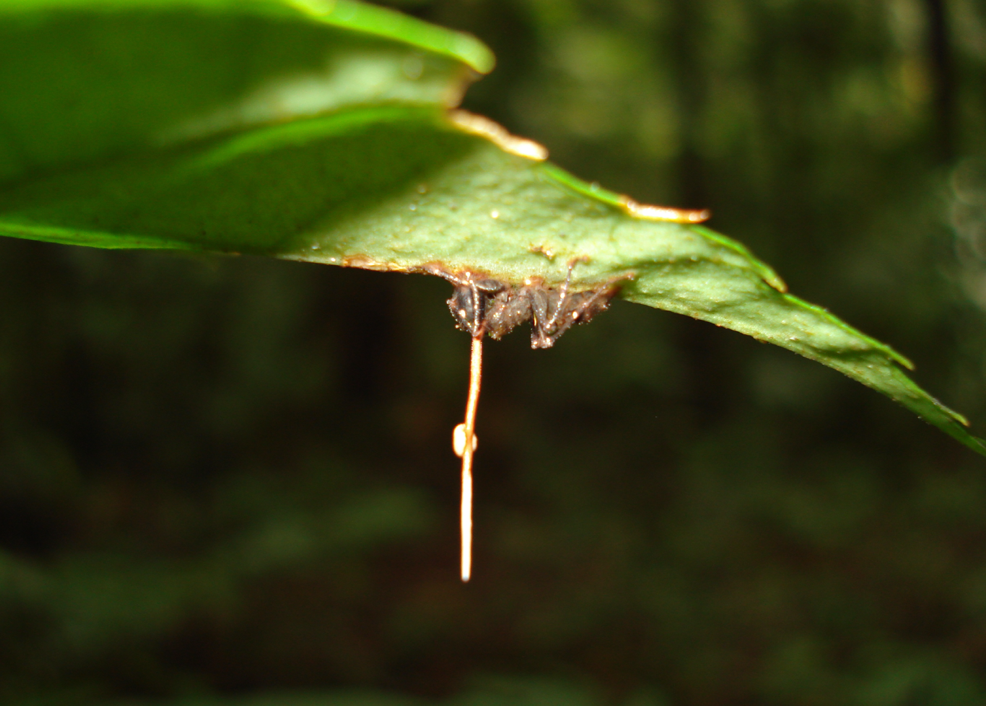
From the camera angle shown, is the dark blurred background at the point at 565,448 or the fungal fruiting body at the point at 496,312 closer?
the fungal fruiting body at the point at 496,312

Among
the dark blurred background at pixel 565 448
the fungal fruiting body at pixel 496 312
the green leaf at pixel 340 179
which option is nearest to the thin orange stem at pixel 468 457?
the fungal fruiting body at pixel 496 312

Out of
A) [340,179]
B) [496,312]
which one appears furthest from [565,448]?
[340,179]

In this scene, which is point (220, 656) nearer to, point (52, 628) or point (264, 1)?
point (52, 628)

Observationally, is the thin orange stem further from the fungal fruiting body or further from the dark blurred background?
the dark blurred background

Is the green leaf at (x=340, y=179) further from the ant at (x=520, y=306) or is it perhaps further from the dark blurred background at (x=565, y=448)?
the dark blurred background at (x=565, y=448)

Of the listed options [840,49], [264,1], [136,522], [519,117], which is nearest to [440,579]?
[136,522]
